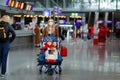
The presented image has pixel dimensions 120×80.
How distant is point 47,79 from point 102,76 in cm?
178

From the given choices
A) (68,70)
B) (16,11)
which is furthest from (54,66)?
(16,11)

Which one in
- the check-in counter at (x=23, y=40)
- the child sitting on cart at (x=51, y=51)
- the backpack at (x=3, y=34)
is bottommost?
the check-in counter at (x=23, y=40)

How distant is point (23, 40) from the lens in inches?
1155

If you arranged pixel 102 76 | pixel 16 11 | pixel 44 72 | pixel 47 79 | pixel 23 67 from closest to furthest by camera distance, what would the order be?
pixel 47 79
pixel 102 76
pixel 44 72
pixel 23 67
pixel 16 11

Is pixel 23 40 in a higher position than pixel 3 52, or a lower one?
lower

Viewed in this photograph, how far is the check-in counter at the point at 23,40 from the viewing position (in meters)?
27.2

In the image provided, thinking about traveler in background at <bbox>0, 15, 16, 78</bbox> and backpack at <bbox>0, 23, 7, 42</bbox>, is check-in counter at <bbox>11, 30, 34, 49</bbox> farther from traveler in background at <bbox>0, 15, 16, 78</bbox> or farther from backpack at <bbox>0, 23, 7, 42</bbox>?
backpack at <bbox>0, 23, 7, 42</bbox>

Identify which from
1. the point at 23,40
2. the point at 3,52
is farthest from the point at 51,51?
the point at 23,40

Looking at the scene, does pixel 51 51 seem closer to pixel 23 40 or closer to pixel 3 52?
pixel 3 52

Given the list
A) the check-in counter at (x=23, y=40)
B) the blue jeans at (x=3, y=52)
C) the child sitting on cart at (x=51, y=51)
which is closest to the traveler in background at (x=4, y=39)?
the blue jeans at (x=3, y=52)

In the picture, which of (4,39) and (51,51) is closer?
(4,39)

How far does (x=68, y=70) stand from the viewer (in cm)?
1383

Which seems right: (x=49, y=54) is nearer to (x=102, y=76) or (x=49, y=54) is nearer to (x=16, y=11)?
(x=102, y=76)

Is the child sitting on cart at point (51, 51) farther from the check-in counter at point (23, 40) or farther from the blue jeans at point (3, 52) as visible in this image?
the check-in counter at point (23, 40)
